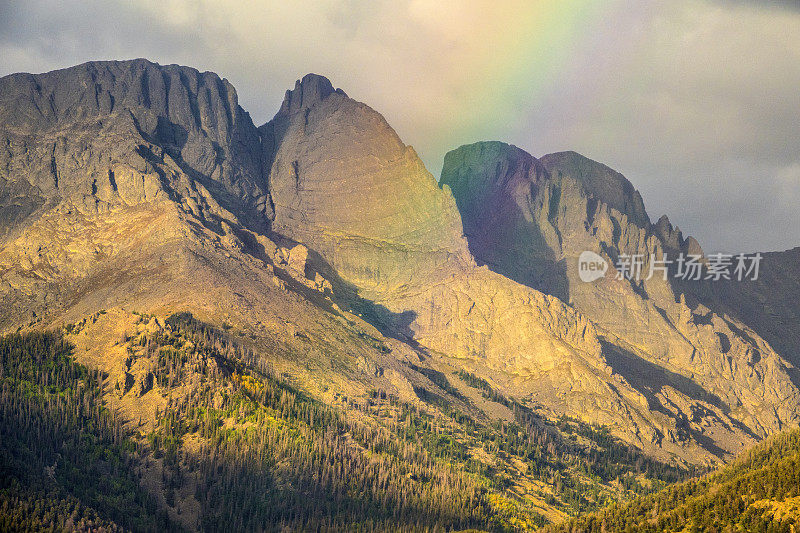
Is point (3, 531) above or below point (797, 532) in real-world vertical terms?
below

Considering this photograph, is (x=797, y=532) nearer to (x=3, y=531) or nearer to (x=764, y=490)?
(x=764, y=490)

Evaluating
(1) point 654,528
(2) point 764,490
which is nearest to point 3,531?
(1) point 654,528

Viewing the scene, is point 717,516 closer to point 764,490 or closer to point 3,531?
point 764,490

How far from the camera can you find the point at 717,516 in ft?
620

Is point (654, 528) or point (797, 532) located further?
point (654, 528)

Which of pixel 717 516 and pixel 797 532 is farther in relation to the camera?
pixel 717 516

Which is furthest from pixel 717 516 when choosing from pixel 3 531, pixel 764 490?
pixel 3 531

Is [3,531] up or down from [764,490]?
down

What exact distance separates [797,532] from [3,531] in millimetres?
154670

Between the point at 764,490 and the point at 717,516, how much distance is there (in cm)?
1104

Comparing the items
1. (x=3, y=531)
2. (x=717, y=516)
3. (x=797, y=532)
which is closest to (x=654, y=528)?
(x=717, y=516)

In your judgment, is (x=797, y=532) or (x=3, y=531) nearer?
(x=797, y=532)

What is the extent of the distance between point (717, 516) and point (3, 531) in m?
144

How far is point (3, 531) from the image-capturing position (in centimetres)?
19800
